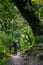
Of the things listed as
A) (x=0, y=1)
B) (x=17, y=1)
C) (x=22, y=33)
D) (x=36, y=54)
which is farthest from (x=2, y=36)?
(x=36, y=54)

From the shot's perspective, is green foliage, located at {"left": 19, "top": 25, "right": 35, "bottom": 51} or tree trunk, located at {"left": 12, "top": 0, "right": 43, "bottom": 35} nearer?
tree trunk, located at {"left": 12, "top": 0, "right": 43, "bottom": 35}

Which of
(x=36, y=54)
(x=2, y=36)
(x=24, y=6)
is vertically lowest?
(x=2, y=36)

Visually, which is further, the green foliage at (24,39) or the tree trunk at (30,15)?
the green foliage at (24,39)

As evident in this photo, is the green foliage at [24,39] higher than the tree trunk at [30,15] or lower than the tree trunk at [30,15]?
lower

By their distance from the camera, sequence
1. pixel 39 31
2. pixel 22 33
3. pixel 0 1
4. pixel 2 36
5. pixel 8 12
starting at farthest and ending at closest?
pixel 22 33, pixel 2 36, pixel 8 12, pixel 0 1, pixel 39 31

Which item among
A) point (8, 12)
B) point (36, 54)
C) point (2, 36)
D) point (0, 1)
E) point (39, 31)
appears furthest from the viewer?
point (2, 36)

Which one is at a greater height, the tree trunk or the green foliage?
the tree trunk

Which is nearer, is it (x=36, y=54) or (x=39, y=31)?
(x=36, y=54)

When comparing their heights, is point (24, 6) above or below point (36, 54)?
above

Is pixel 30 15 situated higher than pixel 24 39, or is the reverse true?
pixel 30 15

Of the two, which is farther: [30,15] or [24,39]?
[24,39]

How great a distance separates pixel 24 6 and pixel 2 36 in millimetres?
11107

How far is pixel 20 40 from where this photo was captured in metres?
31.7

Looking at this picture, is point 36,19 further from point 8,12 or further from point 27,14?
point 8,12
